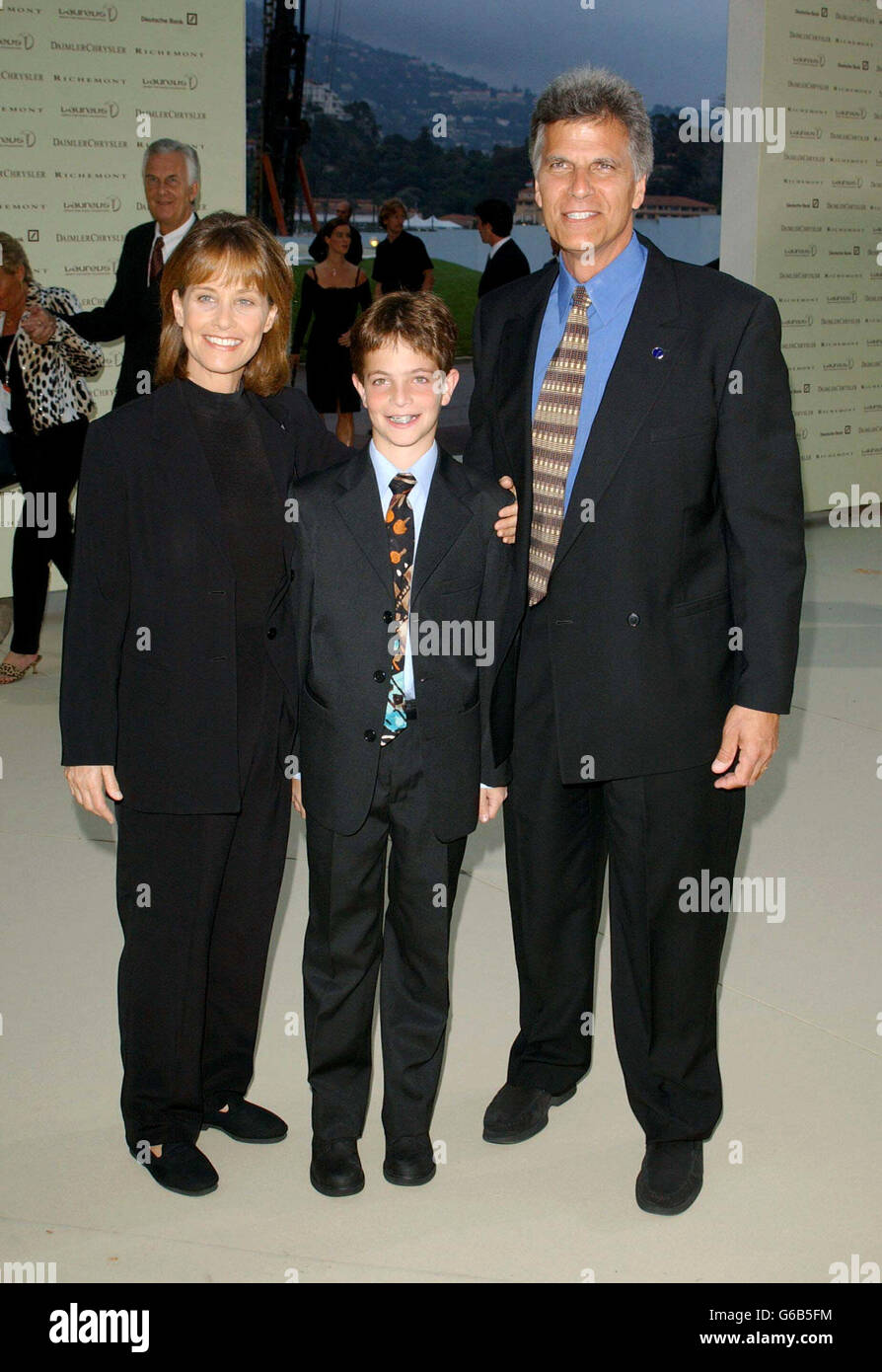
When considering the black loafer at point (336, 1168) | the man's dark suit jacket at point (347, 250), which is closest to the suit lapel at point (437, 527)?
the black loafer at point (336, 1168)

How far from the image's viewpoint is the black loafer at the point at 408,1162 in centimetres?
255

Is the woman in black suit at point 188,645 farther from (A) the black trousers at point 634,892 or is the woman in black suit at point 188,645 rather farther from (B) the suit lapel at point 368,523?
(A) the black trousers at point 634,892

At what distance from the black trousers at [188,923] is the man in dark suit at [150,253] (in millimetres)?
3384

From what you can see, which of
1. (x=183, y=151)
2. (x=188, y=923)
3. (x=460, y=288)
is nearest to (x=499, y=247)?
(x=183, y=151)

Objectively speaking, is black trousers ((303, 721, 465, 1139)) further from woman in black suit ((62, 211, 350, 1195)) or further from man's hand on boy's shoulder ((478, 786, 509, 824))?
woman in black suit ((62, 211, 350, 1195))

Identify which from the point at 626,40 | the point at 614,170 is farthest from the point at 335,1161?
the point at 626,40

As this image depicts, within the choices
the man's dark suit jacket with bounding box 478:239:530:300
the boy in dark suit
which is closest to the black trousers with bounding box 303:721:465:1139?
the boy in dark suit

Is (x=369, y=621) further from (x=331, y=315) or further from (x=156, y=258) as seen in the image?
(x=331, y=315)

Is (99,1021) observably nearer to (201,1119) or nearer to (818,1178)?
(201,1119)

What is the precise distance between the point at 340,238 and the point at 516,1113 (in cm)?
819

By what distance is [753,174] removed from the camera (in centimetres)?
876

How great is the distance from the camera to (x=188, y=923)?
2488 mm

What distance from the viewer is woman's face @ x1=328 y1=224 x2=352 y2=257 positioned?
9.80m
